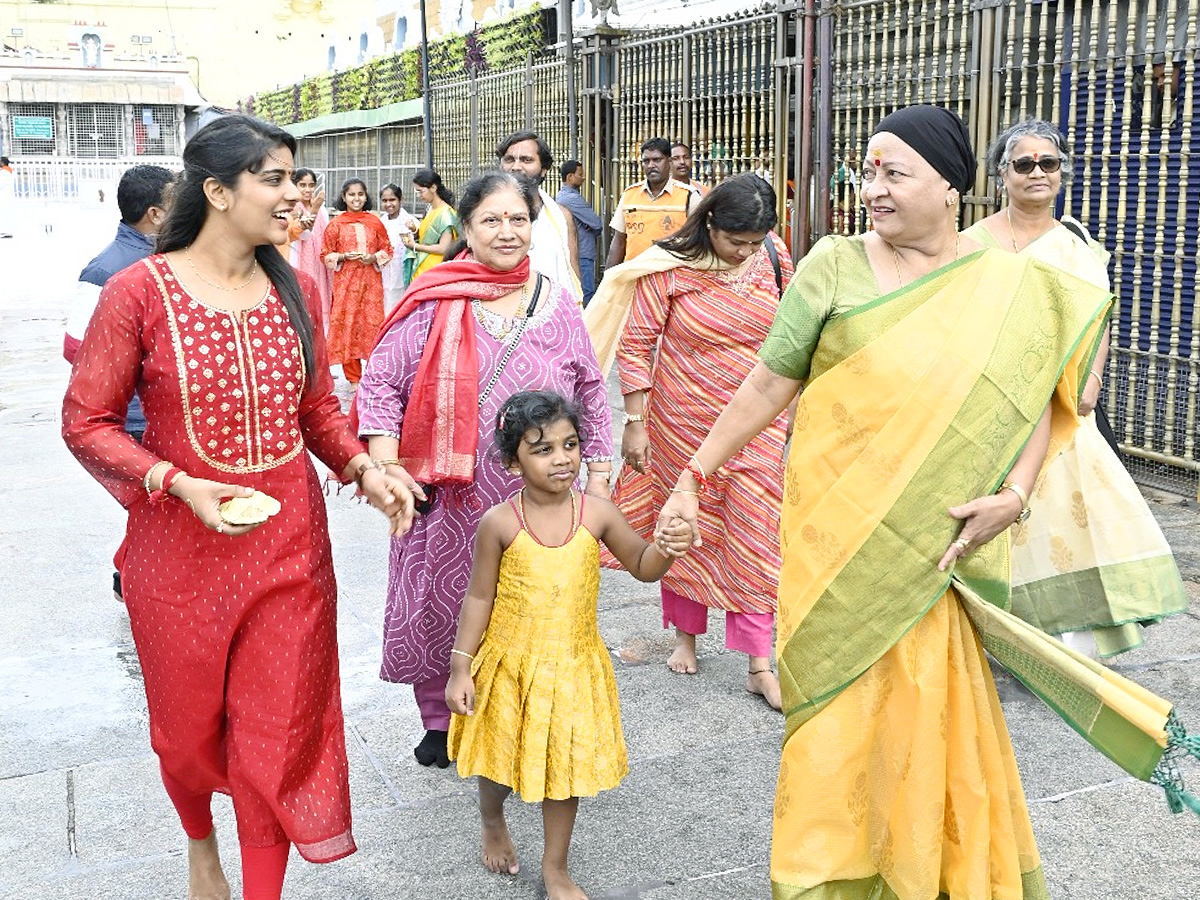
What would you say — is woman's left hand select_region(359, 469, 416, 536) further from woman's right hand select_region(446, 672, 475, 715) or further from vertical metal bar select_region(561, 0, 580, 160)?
vertical metal bar select_region(561, 0, 580, 160)

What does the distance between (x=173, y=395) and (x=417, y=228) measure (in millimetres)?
10285

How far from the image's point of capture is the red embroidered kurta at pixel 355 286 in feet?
39.5

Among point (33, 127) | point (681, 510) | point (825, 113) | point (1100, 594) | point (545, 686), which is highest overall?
point (33, 127)

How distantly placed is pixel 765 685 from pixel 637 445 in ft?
3.02

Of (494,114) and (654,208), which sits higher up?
(494,114)

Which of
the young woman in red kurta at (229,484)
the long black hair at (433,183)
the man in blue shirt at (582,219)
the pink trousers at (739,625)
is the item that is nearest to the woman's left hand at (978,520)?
the young woman in red kurta at (229,484)

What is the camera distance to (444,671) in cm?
386

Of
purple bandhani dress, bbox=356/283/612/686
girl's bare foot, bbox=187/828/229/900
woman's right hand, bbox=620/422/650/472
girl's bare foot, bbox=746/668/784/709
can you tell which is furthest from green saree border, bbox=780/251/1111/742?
woman's right hand, bbox=620/422/650/472

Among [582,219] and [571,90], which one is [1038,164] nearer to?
[582,219]

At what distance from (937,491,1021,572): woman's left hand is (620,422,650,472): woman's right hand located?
6.68 ft

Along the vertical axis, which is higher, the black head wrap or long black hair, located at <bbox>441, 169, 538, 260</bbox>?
the black head wrap

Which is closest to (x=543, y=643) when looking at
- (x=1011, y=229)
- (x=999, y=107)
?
(x=1011, y=229)

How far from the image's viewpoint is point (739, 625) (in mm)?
Answer: 4652

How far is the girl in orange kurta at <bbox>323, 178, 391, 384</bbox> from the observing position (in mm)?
12031
